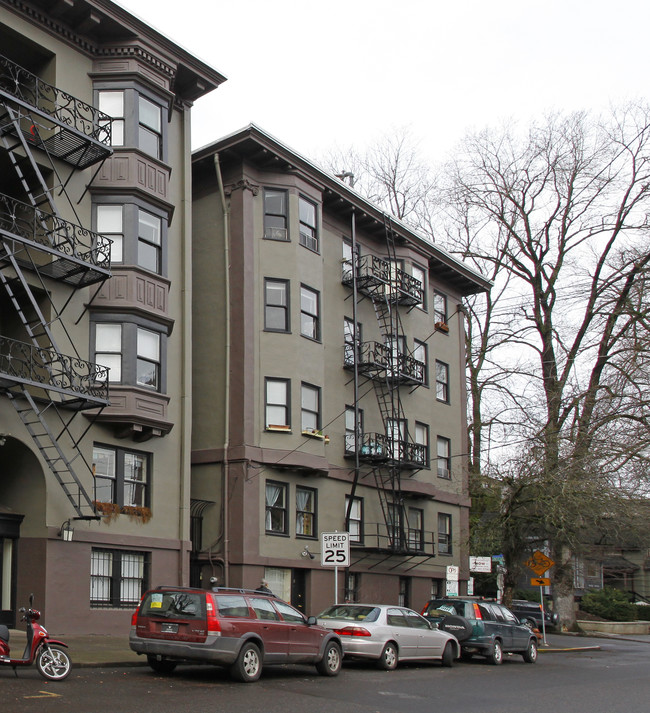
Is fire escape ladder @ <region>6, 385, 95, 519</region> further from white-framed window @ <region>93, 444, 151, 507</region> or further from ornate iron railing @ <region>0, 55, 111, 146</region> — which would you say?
ornate iron railing @ <region>0, 55, 111, 146</region>

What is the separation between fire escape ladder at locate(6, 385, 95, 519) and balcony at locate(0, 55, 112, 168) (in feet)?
18.7

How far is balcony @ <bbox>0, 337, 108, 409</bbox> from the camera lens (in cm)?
2003

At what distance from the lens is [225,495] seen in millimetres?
26359

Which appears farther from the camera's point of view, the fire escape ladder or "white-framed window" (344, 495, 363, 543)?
"white-framed window" (344, 495, 363, 543)

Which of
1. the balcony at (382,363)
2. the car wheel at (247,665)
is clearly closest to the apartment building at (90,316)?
the car wheel at (247,665)

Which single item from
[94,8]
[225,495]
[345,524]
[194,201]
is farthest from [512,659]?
[94,8]

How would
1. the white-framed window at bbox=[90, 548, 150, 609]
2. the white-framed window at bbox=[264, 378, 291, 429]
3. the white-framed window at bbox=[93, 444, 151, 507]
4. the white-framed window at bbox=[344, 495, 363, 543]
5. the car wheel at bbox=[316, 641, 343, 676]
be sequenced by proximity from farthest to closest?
the white-framed window at bbox=[344, 495, 363, 543] < the white-framed window at bbox=[264, 378, 291, 429] < the white-framed window at bbox=[93, 444, 151, 507] < the white-framed window at bbox=[90, 548, 150, 609] < the car wheel at bbox=[316, 641, 343, 676]

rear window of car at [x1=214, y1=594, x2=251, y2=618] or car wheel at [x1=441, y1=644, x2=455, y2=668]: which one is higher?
rear window of car at [x1=214, y1=594, x2=251, y2=618]

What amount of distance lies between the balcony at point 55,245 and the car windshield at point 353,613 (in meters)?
8.86

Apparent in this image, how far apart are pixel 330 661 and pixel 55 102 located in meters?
14.1

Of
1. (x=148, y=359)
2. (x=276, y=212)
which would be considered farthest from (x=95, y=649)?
(x=276, y=212)

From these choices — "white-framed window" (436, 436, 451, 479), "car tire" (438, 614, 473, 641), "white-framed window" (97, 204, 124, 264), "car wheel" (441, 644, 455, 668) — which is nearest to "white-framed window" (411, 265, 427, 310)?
"white-framed window" (436, 436, 451, 479)

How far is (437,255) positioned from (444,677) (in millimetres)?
20976

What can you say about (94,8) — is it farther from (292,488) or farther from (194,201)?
(292,488)
